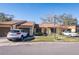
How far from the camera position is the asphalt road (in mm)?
9398

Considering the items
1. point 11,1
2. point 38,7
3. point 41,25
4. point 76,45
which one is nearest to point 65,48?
point 76,45

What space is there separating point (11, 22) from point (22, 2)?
106 centimetres

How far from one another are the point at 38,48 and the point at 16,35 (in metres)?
1.18

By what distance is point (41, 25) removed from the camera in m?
10.2

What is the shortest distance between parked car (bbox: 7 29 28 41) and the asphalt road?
0.22m

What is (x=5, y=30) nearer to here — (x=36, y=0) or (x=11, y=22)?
(x=11, y=22)

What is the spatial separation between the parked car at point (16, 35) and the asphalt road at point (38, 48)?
0.22 m

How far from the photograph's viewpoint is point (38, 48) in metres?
9.84

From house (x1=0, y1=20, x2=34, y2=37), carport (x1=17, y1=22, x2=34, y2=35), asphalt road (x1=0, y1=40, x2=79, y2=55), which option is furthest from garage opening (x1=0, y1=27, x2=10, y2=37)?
carport (x1=17, y1=22, x2=34, y2=35)

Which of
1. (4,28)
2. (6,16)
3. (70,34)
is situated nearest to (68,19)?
(70,34)

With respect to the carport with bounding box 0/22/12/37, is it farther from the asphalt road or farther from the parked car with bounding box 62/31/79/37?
the parked car with bounding box 62/31/79/37

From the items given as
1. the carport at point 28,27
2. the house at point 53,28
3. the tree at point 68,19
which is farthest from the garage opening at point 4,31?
the tree at point 68,19

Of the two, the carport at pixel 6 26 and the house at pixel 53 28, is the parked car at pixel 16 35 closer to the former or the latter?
the carport at pixel 6 26
